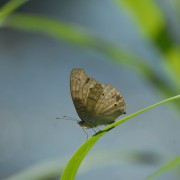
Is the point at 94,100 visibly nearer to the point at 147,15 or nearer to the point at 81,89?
the point at 81,89

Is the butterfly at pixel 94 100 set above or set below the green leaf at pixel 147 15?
below

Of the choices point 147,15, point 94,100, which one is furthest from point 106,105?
point 147,15

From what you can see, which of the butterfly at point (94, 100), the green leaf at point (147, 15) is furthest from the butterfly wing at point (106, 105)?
the green leaf at point (147, 15)

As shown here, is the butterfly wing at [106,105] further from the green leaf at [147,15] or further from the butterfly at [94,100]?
the green leaf at [147,15]

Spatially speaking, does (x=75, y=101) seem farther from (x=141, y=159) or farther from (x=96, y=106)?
(x=141, y=159)

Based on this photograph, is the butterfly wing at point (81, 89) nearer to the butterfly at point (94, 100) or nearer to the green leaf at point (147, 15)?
the butterfly at point (94, 100)

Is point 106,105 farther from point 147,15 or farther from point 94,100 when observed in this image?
point 147,15

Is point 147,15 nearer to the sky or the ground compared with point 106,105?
nearer to the sky

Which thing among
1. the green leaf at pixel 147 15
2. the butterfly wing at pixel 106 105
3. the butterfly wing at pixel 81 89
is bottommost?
the butterfly wing at pixel 106 105

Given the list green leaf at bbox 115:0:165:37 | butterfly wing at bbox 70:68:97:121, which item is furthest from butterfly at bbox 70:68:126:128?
green leaf at bbox 115:0:165:37
